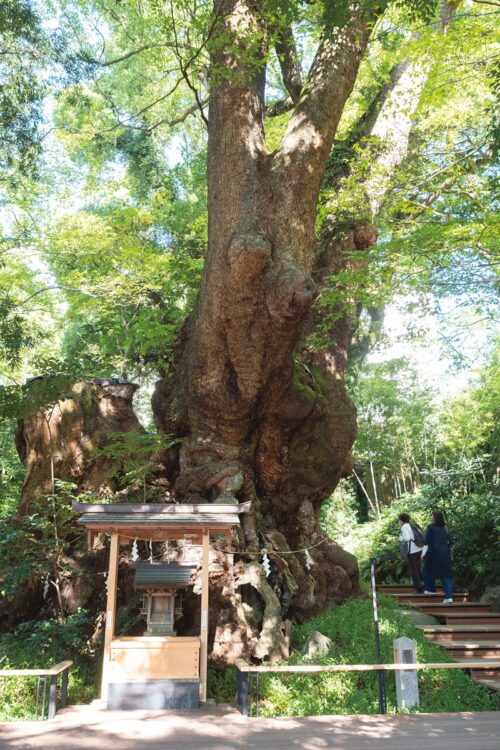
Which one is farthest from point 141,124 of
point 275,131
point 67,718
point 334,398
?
point 67,718

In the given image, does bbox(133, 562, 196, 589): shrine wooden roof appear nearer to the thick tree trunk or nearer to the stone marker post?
the thick tree trunk

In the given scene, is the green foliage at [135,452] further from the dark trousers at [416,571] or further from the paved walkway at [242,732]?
the dark trousers at [416,571]

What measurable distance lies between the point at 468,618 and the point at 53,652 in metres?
6.04

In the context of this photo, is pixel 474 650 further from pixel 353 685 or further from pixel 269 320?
pixel 269 320

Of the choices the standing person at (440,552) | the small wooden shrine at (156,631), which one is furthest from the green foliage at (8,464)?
the standing person at (440,552)

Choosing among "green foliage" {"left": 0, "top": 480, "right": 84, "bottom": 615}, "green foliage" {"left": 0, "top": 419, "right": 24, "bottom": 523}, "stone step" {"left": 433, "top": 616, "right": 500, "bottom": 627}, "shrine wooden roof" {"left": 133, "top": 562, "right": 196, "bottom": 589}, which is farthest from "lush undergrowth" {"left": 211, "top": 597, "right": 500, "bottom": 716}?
"green foliage" {"left": 0, "top": 419, "right": 24, "bottom": 523}

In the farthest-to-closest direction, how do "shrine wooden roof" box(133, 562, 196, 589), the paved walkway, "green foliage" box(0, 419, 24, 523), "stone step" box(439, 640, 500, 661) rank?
"green foliage" box(0, 419, 24, 523), "stone step" box(439, 640, 500, 661), "shrine wooden roof" box(133, 562, 196, 589), the paved walkway

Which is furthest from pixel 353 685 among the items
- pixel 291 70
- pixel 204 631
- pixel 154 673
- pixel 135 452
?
pixel 291 70

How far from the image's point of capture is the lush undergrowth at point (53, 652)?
715 cm

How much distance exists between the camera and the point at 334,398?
1000 cm

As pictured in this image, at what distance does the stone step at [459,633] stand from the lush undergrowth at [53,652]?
4.52 metres

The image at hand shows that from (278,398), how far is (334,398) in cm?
152

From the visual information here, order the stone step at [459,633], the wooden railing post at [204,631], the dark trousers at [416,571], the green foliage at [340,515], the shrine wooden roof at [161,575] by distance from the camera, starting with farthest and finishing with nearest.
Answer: the green foliage at [340,515], the dark trousers at [416,571], the stone step at [459,633], the shrine wooden roof at [161,575], the wooden railing post at [204,631]

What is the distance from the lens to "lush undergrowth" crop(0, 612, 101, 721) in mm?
7148
